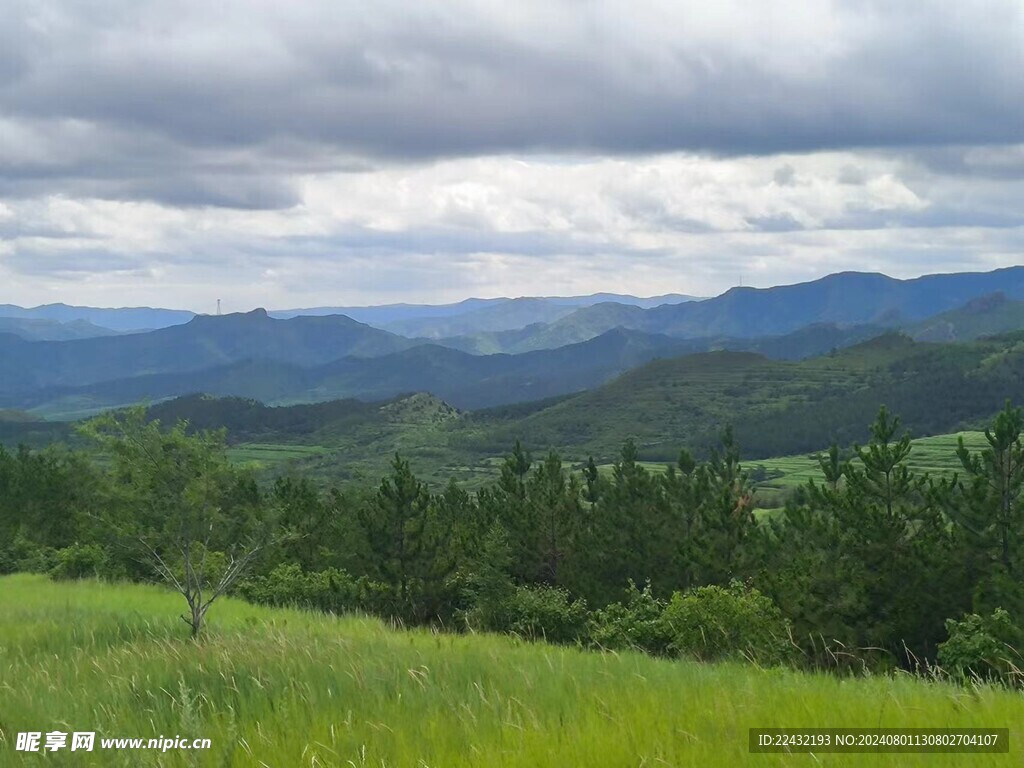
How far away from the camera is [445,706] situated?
5.88 meters

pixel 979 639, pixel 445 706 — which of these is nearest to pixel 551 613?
pixel 979 639

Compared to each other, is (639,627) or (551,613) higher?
(639,627)

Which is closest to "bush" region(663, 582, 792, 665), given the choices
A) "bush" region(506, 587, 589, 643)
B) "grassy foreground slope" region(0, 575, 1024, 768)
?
"bush" region(506, 587, 589, 643)

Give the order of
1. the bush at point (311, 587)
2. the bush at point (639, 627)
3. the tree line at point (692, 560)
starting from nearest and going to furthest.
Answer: the bush at point (639, 627)
the tree line at point (692, 560)
the bush at point (311, 587)

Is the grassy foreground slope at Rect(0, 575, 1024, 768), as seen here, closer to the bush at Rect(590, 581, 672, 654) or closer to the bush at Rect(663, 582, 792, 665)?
the bush at Rect(663, 582, 792, 665)

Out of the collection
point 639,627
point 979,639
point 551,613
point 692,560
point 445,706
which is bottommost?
point 551,613

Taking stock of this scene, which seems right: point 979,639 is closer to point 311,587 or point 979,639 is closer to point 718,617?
point 718,617

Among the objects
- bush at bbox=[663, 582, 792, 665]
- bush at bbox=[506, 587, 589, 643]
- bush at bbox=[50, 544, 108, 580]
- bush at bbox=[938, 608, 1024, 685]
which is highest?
bush at bbox=[663, 582, 792, 665]

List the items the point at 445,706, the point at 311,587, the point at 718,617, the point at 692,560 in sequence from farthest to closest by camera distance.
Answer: the point at 311,587 < the point at 692,560 < the point at 718,617 < the point at 445,706

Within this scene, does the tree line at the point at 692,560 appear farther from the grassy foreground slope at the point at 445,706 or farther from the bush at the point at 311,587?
the grassy foreground slope at the point at 445,706

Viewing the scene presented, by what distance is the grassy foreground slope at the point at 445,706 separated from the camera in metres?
4.80

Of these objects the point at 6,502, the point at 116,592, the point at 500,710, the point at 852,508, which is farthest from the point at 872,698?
the point at 6,502

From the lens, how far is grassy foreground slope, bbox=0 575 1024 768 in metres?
4.80

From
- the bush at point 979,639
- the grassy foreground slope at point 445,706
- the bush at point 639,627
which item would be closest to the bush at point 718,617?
the bush at point 639,627
